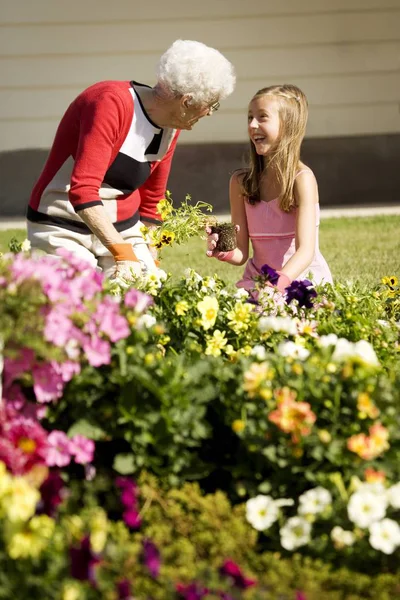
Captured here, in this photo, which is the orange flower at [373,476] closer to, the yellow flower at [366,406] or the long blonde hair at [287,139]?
the yellow flower at [366,406]

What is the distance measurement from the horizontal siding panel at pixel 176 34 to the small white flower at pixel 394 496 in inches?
293

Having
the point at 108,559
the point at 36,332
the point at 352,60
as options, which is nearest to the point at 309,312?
the point at 36,332

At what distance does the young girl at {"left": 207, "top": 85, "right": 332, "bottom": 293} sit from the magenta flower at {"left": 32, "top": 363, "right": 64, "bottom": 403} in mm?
1704

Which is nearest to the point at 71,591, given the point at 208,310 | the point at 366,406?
the point at 366,406

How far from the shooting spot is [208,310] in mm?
2875

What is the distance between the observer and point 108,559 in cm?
192

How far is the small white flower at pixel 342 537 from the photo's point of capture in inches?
80.2

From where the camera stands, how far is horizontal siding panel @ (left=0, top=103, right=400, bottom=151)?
9117mm

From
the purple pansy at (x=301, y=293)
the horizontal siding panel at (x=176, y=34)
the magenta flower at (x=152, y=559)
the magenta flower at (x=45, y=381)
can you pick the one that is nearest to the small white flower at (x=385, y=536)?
the magenta flower at (x=152, y=559)

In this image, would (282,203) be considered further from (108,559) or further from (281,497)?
(108,559)

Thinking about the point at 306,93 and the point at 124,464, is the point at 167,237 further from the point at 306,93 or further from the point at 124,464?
the point at 306,93

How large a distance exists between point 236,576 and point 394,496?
42 cm

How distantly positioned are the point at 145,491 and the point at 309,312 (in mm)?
1251

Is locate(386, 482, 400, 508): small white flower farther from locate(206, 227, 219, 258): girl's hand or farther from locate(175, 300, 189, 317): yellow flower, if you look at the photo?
locate(206, 227, 219, 258): girl's hand
